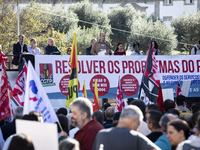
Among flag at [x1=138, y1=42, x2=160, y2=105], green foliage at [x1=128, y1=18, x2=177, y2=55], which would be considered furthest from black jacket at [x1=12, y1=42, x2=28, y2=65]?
green foliage at [x1=128, y1=18, x2=177, y2=55]

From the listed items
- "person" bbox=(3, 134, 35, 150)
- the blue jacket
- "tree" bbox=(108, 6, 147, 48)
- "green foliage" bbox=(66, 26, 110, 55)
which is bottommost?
the blue jacket

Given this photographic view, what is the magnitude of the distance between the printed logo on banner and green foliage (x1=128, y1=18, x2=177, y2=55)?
24.5 m

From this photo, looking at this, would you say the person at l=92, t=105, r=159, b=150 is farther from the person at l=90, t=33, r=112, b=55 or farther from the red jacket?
the person at l=90, t=33, r=112, b=55

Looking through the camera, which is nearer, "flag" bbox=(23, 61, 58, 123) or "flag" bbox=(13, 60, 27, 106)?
"flag" bbox=(23, 61, 58, 123)

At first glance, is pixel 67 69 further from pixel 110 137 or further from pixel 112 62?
pixel 110 137

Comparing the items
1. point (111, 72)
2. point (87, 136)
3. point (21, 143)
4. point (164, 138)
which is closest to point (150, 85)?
point (164, 138)

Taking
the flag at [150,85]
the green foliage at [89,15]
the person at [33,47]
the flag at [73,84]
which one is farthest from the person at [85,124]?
the green foliage at [89,15]

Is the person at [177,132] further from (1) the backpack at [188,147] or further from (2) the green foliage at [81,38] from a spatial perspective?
(2) the green foliage at [81,38]

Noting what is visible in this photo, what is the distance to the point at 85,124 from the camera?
3918 millimetres

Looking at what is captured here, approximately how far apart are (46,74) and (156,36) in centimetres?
2651

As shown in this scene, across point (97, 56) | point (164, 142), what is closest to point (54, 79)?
point (97, 56)

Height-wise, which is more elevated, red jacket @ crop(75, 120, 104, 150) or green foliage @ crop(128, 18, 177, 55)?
green foliage @ crop(128, 18, 177, 55)

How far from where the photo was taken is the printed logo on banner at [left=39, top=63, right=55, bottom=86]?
10.3 meters

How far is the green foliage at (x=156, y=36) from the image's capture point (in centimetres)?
3444
